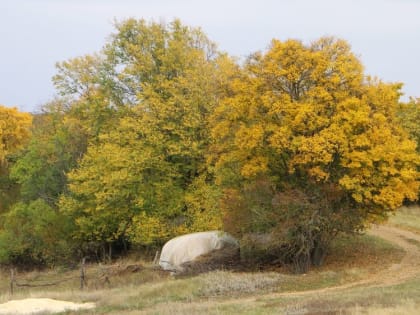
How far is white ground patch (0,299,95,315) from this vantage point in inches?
776

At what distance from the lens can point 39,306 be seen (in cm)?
2048

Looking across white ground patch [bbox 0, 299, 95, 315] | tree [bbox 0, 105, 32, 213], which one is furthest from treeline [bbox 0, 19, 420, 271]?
white ground patch [bbox 0, 299, 95, 315]

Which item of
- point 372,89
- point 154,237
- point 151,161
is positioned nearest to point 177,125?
point 151,161

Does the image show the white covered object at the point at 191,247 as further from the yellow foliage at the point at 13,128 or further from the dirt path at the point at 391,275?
the yellow foliage at the point at 13,128

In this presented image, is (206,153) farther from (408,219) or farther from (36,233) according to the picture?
(408,219)

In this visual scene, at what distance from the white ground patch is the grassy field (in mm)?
784

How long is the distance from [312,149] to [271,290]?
Result: 5.75 metres

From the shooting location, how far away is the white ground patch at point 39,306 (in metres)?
19.7

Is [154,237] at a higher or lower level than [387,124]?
lower

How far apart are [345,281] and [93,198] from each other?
19.9 metres

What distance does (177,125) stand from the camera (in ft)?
117

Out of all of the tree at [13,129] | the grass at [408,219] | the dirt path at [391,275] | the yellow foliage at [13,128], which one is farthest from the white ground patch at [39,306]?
the yellow foliage at [13,128]

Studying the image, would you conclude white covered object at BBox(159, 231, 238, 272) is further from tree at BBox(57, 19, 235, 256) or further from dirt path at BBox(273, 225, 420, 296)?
dirt path at BBox(273, 225, 420, 296)

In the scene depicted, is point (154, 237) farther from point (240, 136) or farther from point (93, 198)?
point (240, 136)
